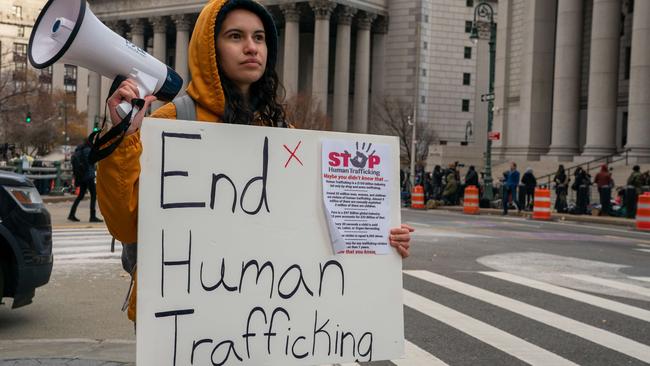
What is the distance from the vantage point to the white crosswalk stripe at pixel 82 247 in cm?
1266

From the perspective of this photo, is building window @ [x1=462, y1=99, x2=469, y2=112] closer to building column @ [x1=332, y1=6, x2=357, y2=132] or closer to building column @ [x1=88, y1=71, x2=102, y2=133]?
building column @ [x1=332, y1=6, x2=357, y2=132]

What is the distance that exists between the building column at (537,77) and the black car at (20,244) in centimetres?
→ 4084

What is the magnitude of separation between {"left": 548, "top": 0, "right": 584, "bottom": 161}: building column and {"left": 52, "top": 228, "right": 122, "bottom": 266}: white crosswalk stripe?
3122cm

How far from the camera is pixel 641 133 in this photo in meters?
38.0

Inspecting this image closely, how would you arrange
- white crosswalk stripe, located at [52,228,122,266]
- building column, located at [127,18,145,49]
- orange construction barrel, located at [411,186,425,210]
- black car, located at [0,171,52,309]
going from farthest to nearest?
building column, located at [127,18,145,49]
orange construction barrel, located at [411,186,425,210]
white crosswalk stripe, located at [52,228,122,266]
black car, located at [0,171,52,309]

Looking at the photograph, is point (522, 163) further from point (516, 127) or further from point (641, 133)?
point (641, 133)

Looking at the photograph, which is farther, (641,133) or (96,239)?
(641,133)

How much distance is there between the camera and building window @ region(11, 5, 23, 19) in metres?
124

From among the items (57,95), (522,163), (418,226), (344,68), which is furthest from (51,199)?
(57,95)

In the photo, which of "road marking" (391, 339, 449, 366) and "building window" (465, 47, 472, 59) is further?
"building window" (465, 47, 472, 59)

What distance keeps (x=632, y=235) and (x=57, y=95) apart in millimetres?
92824

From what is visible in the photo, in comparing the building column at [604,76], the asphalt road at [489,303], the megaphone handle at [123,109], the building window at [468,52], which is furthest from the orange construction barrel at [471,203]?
the building window at [468,52]

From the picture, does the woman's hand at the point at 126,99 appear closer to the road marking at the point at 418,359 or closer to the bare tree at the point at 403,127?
the road marking at the point at 418,359

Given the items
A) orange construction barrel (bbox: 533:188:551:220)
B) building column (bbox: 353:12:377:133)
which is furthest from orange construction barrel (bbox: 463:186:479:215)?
building column (bbox: 353:12:377:133)
